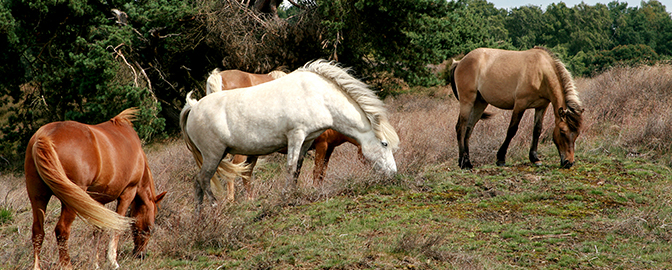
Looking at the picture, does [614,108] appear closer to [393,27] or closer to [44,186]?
[393,27]

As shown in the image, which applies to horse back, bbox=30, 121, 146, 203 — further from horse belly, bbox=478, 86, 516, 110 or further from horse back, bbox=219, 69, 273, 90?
horse belly, bbox=478, 86, 516, 110

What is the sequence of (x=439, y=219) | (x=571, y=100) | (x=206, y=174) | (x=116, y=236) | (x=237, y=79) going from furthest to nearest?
(x=237, y=79), (x=571, y=100), (x=206, y=174), (x=439, y=219), (x=116, y=236)

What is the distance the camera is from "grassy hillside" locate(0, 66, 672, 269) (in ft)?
14.5

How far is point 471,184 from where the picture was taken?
22.9 ft

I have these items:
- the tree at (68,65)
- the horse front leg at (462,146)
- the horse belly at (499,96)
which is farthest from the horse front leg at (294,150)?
the tree at (68,65)

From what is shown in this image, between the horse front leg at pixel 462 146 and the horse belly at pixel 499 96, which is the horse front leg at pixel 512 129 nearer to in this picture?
the horse belly at pixel 499 96

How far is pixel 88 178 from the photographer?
4117 millimetres

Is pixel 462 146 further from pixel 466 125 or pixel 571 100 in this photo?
pixel 571 100

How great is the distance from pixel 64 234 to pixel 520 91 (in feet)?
20.1

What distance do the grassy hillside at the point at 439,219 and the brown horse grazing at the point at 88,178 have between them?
0.76 ft

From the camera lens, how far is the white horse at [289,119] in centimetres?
587

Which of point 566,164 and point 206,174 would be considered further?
point 566,164

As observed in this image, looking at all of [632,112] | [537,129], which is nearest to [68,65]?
[537,129]

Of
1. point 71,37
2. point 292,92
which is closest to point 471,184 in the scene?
point 292,92
